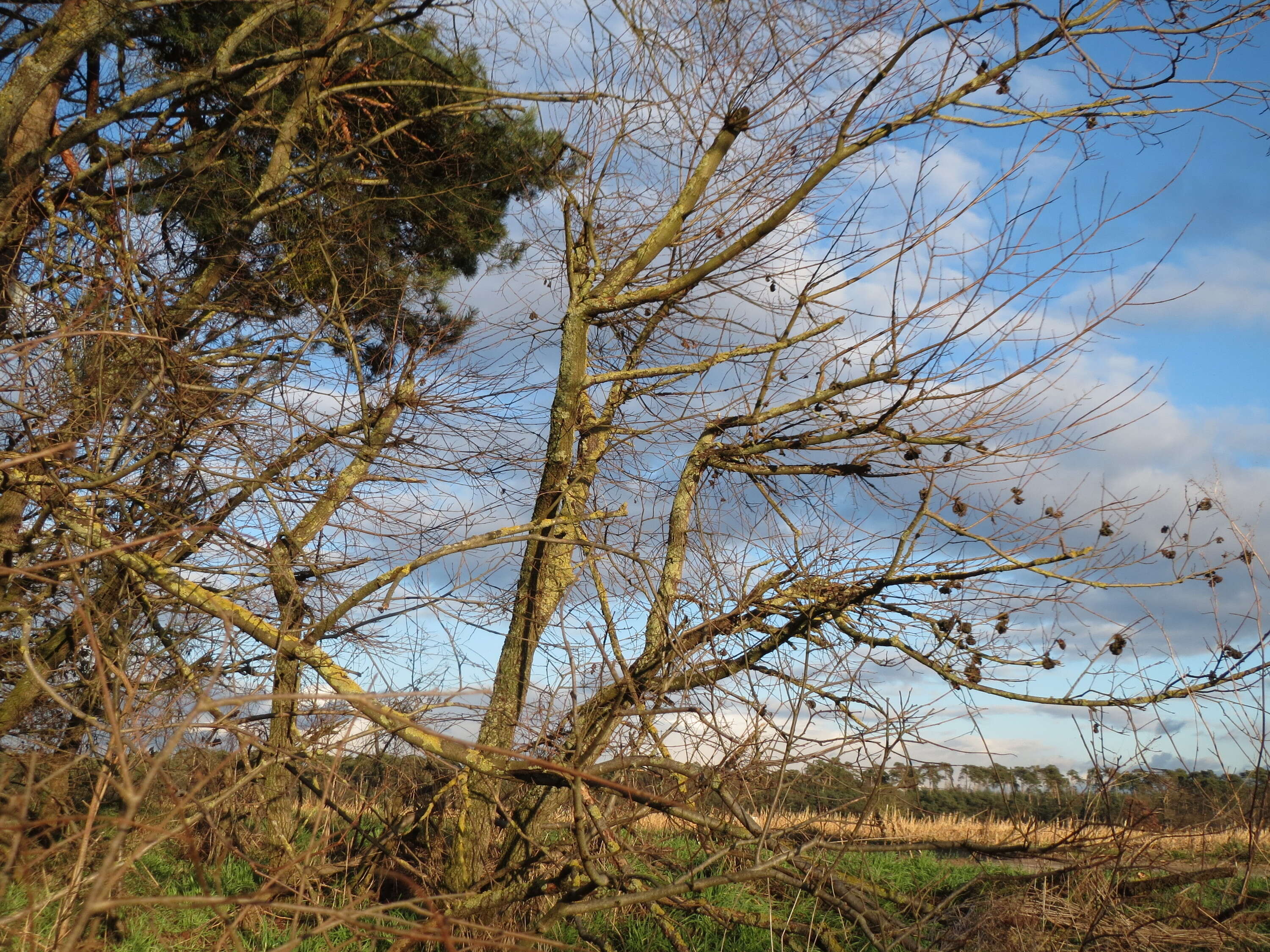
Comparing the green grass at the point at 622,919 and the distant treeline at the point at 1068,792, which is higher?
the distant treeline at the point at 1068,792

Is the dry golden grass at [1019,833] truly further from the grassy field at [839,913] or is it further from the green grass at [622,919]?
the green grass at [622,919]

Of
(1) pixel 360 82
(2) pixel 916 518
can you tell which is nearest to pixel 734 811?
(2) pixel 916 518

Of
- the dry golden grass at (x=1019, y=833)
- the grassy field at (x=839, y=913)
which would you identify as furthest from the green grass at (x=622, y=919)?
the dry golden grass at (x=1019, y=833)

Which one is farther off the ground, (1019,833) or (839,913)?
(1019,833)

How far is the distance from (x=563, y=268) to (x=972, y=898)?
455 centimetres

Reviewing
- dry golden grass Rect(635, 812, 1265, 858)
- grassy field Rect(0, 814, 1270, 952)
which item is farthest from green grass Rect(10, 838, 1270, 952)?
dry golden grass Rect(635, 812, 1265, 858)

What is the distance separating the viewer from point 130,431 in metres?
5.42

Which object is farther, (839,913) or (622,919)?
(622,919)

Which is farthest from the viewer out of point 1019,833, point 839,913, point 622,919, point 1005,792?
point 622,919

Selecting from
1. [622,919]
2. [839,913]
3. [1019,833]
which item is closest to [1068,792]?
[1019,833]

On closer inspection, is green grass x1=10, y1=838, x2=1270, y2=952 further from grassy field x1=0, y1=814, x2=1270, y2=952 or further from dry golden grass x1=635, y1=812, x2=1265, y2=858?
dry golden grass x1=635, y1=812, x2=1265, y2=858

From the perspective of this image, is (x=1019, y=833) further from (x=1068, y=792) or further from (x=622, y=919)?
(x=622, y=919)

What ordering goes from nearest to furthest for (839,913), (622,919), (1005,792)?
(1005,792) < (839,913) < (622,919)

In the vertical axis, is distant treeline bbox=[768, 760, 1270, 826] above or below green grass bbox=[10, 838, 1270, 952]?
above
